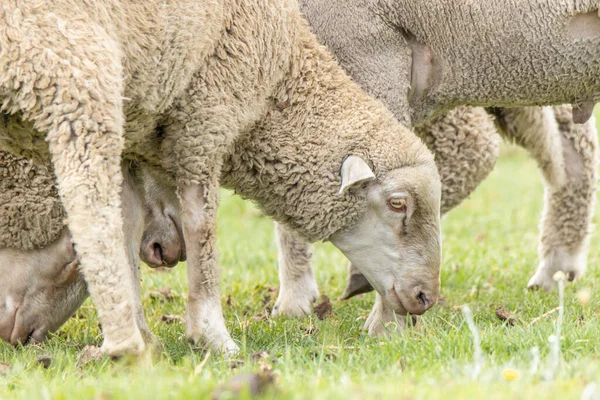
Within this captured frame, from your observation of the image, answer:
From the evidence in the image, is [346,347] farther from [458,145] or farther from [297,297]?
[458,145]

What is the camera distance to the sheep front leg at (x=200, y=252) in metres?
4.90

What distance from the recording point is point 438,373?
145 inches

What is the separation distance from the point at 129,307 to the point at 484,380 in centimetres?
158

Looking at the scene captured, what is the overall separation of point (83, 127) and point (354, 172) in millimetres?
1513

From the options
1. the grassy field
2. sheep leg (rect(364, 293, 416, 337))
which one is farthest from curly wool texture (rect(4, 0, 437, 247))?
the grassy field

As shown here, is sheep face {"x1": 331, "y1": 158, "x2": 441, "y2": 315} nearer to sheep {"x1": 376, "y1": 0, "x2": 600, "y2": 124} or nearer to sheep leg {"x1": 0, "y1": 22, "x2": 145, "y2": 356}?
sheep {"x1": 376, "y1": 0, "x2": 600, "y2": 124}

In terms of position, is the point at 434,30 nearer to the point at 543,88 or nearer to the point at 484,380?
the point at 543,88

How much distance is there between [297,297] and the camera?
6.59 metres

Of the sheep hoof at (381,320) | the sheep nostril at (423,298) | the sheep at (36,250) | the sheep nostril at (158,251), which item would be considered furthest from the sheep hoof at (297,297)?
the sheep at (36,250)

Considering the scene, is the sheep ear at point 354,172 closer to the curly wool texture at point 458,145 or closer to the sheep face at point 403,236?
the sheep face at point 403,236

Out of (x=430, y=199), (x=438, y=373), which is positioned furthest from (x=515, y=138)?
(x=438, y=373)

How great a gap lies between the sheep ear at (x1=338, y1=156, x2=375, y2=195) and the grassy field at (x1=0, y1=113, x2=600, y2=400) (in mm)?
820

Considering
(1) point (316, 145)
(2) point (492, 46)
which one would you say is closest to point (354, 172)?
(1) point (316, 145)

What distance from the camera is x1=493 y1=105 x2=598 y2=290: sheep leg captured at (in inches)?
285
